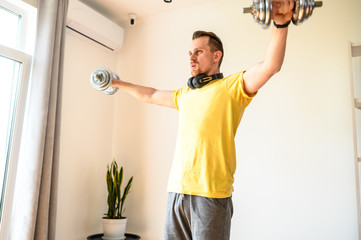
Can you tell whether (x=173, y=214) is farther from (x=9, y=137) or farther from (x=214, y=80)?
(x=9, y=137)

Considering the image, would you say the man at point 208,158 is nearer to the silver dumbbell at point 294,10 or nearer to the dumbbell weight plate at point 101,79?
the silver dumbbell at point 294,10

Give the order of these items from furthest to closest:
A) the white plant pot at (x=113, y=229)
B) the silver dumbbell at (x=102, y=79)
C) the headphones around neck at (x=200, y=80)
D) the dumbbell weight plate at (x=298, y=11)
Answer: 1. the white plant pot at (x=113, y=229)
2. the silver dumbbell at (x=102, y=79)
3. the headphones around neck at (x=200, y=80)
4. the dumbbell weight plate at (x=298, y=11)

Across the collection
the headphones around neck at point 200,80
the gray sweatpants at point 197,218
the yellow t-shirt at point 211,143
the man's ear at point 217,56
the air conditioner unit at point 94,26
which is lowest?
the gray sweatpants at point 197,218

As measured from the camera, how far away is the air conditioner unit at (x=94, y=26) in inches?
106

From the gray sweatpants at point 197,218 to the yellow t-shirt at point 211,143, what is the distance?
3cm

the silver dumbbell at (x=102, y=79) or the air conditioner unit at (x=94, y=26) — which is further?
the air conditioner unit at (x=94, y=26)

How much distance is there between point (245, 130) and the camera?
260 cm

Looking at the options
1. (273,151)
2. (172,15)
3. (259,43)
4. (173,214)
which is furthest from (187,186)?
(172,15)

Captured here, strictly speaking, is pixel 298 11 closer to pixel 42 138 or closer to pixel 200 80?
pixel 200 80

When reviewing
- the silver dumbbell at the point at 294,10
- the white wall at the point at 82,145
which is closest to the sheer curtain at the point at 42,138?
the white wall at the point at 82,145

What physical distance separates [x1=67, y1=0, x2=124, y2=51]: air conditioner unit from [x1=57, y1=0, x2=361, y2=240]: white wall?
0.40 ft

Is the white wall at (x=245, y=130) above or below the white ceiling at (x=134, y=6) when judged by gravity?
below

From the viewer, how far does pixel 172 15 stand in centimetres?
312

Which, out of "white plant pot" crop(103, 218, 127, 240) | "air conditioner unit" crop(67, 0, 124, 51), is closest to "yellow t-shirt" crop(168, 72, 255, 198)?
"white plant pot" crop(103, 218, 127, 240)
